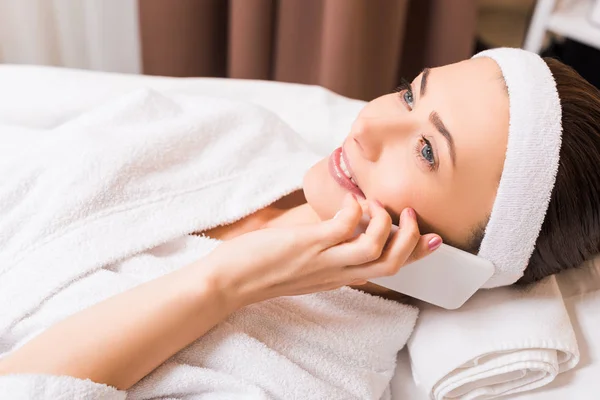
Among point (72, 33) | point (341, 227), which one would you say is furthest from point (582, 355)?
point (72, 33)

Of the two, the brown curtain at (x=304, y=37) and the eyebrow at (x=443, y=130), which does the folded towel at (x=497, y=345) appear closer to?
the eyebrow at (x=443, y=130)

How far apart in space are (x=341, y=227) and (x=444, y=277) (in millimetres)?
232

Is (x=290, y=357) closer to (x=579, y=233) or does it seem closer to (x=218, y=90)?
(x=579, y=233)

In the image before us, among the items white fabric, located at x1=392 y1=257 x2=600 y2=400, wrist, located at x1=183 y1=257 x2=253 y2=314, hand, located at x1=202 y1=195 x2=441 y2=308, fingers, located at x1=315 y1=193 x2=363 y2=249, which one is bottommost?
white fabric, located at x1=392 y1=257 x2=600 y2=400

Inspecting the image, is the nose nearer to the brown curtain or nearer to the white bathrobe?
the white bathrobe

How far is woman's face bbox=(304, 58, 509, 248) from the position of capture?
0.87 metres

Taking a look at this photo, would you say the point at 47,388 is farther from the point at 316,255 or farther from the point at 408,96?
the point at 408,96

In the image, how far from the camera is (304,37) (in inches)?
69.4

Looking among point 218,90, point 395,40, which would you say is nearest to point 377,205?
point 218,90

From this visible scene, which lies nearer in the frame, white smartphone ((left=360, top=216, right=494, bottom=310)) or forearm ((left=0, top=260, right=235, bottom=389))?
forearm ((left=0, top=260, right=235, bottom=389))

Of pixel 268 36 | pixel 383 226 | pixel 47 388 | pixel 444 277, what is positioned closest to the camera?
pixel 47 388

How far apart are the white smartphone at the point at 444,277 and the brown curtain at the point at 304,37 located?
89 cm

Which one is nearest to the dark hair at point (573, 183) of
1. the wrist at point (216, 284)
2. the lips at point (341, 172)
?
the lips at point (341, 172)

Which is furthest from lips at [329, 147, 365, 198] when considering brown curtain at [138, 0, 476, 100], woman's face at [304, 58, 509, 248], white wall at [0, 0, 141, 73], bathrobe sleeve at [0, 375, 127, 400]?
white wall at [0, 0, 141, 73]
